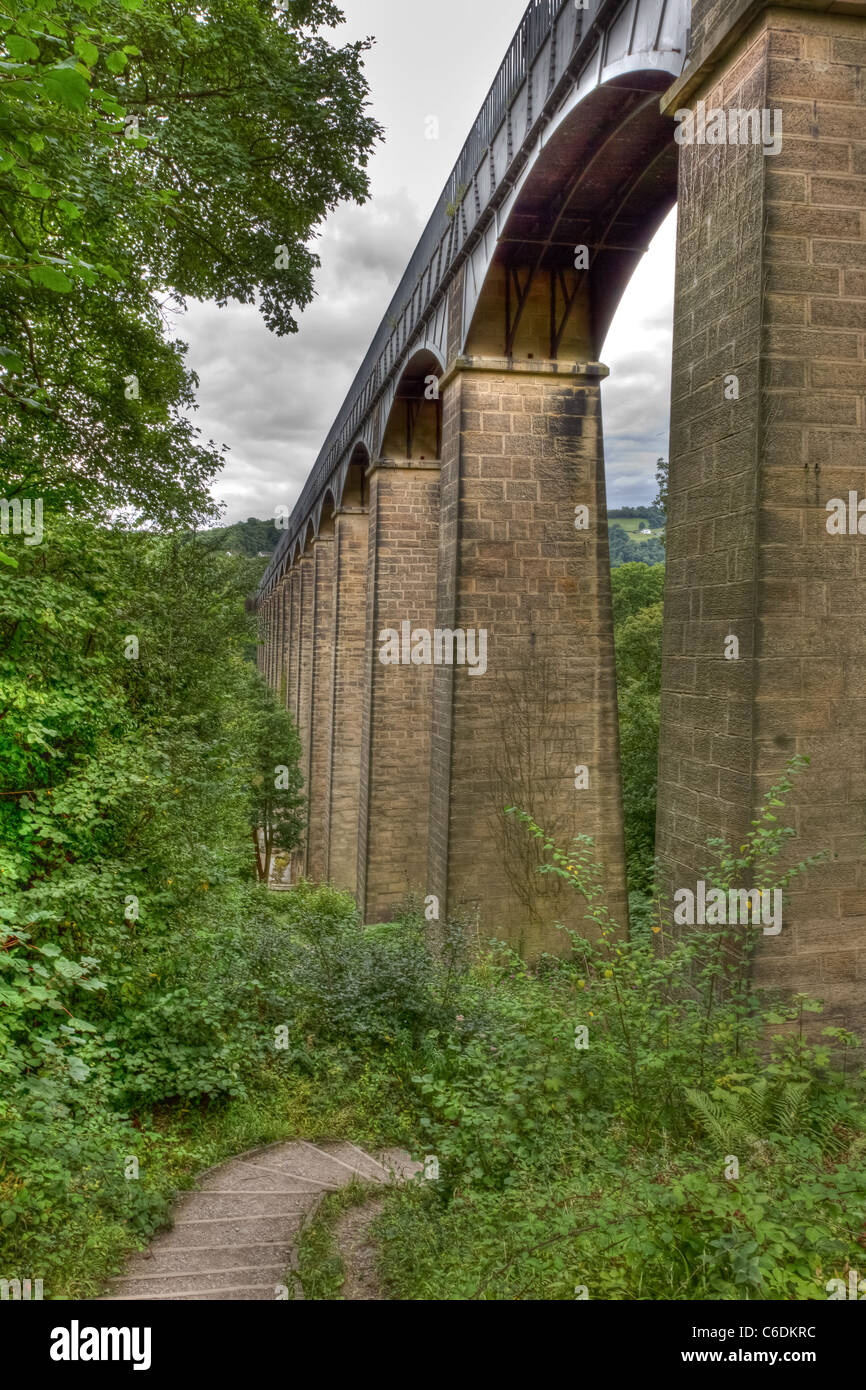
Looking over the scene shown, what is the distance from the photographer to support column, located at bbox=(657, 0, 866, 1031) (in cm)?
381

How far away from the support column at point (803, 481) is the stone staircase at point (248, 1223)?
2835mm

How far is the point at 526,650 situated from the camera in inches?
378

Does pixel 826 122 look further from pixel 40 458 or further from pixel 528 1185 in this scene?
pixel 40 458

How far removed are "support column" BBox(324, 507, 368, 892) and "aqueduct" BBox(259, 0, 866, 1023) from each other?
77 mm

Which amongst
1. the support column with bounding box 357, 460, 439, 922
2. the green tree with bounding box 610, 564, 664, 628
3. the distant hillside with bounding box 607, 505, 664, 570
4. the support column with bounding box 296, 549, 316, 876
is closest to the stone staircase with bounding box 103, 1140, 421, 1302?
the support column with bounding box 357, 460, 439, 922

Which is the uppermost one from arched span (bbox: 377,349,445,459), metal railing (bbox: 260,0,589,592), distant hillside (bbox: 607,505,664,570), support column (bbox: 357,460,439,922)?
distant hillside (bbox: 607,505,664,570)

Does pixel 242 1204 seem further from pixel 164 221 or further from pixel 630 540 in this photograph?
pixel 630 540

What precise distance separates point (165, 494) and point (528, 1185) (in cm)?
752

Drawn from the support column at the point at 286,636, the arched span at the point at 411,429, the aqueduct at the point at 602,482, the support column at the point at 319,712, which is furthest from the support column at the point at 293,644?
the arched span at the point at 411,429

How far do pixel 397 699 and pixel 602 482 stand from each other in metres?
6.11

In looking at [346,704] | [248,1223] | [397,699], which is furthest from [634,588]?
[248,1223]

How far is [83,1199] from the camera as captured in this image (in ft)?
14.3

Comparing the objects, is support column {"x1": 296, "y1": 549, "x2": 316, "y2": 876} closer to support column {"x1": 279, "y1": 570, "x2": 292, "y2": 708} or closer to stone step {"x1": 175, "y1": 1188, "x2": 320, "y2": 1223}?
support column {"x1": 279, "y1": 570, "x2": 292, "y2": 708}
